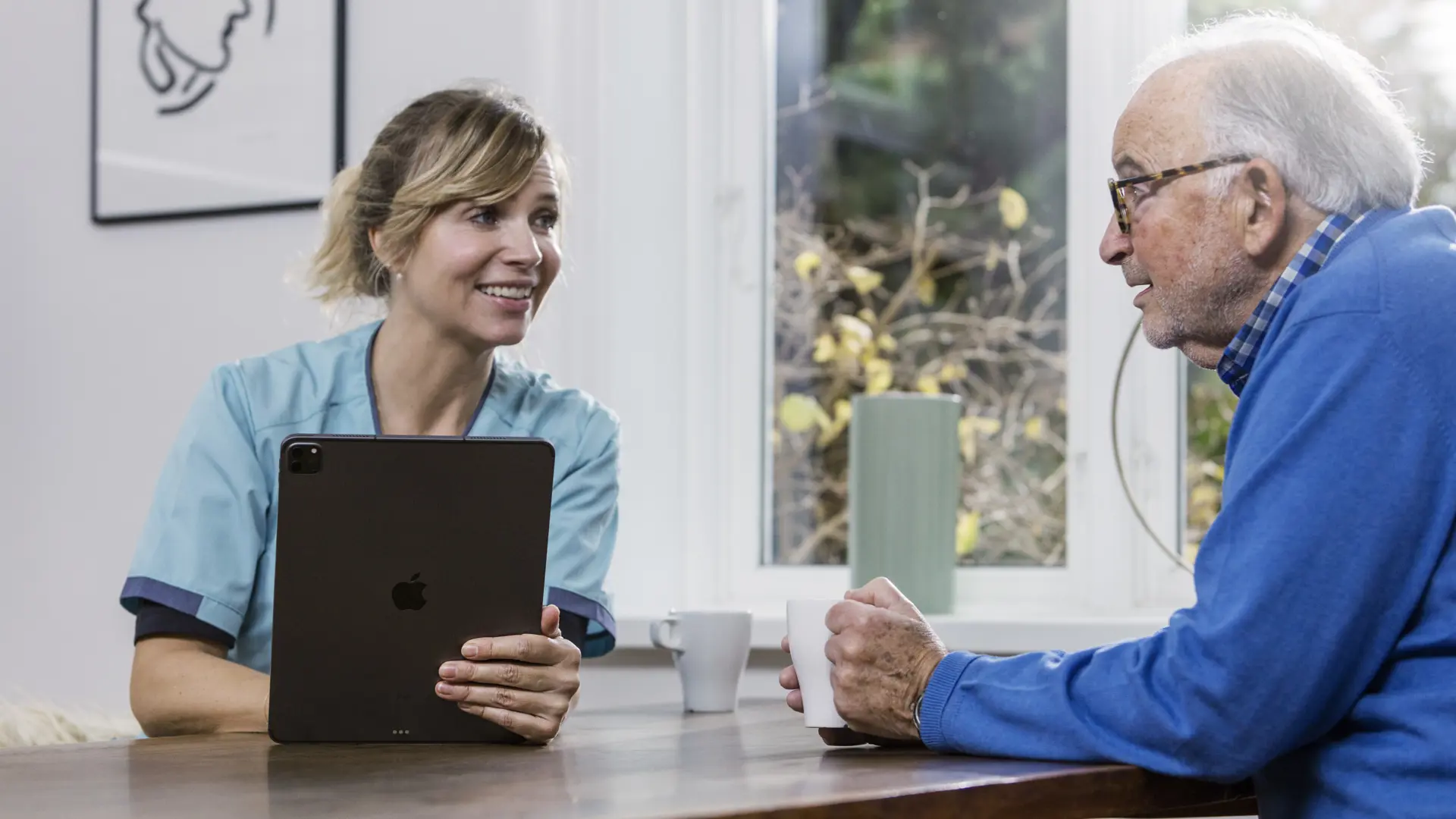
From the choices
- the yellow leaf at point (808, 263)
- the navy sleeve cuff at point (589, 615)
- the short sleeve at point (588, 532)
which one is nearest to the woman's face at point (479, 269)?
the short sleeve at point (588, 532)

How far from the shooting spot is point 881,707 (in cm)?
112

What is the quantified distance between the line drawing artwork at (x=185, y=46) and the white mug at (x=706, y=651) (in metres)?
1.44

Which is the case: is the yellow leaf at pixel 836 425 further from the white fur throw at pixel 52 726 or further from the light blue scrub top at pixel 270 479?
the white fur throw at pixel 52 726

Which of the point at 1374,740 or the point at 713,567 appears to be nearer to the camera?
the point at 1374,740

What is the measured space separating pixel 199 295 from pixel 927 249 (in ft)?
3.94

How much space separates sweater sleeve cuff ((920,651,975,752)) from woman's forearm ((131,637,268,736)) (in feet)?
2.06

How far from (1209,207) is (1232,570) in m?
0.32

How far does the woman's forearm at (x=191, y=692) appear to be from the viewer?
1.41m

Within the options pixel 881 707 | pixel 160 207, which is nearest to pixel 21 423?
pixel 160 207

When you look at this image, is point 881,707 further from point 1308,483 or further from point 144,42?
point 144,42

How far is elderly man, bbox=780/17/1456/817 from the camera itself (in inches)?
37.1

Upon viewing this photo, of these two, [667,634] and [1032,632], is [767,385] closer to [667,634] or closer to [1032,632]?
[1032,632]

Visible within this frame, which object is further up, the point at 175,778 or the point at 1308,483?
the point at 1308,483

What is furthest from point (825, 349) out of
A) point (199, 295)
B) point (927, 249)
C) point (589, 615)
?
point (199, 295)
